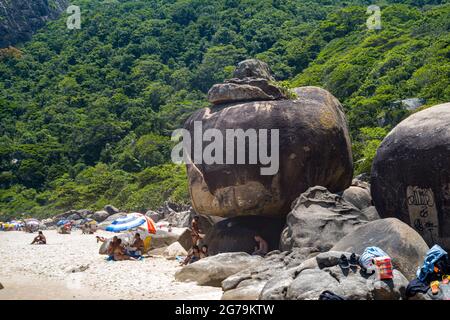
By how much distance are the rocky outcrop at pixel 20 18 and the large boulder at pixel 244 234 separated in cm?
7994

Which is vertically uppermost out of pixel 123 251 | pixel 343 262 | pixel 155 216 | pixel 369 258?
pixel 369 258

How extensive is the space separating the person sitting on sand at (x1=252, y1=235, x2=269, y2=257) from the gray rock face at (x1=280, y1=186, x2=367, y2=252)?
684 millimetres

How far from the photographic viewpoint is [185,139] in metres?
13.7

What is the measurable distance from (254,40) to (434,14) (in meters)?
24.8

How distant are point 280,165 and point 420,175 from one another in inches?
120

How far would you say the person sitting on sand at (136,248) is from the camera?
49.2ft

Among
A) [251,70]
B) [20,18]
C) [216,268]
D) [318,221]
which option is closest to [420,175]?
[318,221]

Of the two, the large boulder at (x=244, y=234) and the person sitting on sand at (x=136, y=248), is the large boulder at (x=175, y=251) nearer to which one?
the person sitting on sand at (x=136, y=248)

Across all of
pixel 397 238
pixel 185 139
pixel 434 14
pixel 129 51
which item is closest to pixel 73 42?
pixel 129 51

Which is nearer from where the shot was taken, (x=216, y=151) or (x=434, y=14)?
(x=216, y=151)

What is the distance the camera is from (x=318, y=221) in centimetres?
1099

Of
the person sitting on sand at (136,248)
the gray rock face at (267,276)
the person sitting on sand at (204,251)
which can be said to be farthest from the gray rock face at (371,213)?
the person sitting on sand at (136,248)

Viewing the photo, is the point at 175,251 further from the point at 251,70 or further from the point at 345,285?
the point at 345,285

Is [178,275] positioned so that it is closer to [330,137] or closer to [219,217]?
[219,217]
